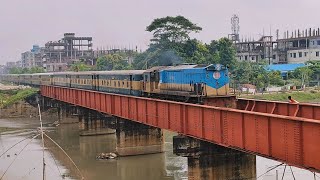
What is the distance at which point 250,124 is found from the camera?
62.1ft

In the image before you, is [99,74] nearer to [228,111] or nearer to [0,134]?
[0,134]

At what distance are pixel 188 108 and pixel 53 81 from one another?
194 feet

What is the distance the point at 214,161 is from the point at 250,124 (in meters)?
7.01

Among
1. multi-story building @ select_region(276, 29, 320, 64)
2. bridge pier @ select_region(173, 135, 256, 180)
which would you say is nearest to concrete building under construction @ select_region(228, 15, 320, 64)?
multi-story building @ select_region(276, 29, 320, 64)

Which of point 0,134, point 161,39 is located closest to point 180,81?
point 0,134

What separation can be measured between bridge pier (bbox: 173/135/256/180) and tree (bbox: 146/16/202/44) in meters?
67.7

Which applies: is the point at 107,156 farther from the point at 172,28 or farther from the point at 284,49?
the point at 284,49

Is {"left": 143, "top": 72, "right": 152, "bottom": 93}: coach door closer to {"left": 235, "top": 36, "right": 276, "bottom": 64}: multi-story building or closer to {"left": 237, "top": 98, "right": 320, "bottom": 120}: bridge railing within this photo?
{"left": 237, "top": 98, "right": 320, "bottom": 120}: bridge railing

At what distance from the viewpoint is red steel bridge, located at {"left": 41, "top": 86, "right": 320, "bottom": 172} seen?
15930 mm

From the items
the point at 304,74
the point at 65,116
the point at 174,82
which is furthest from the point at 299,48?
the point at 174,82

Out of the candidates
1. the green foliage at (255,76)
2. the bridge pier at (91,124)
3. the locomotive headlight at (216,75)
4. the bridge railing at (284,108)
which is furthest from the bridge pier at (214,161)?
the green foliage at (255,76)

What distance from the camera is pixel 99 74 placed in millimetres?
53906

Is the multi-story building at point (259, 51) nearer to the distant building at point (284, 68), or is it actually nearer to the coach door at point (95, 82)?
the distant building at point (284, 68)

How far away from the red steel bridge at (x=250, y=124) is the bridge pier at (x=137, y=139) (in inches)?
211
